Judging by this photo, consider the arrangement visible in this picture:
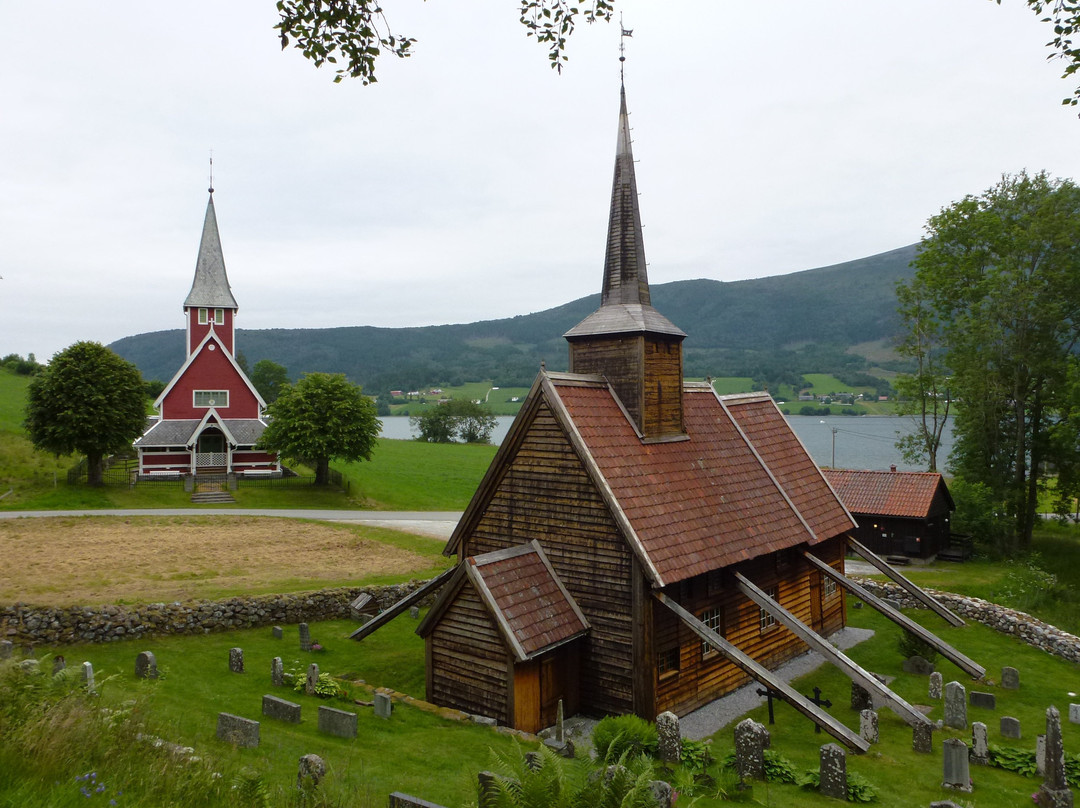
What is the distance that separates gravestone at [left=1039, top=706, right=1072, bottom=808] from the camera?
1148cm

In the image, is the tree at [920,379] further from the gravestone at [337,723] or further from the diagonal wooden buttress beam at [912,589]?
the gravestone at [337,723]

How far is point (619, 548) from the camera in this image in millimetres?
15531

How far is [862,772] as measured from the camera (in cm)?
1298

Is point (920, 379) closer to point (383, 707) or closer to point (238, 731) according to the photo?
point (383, 707)

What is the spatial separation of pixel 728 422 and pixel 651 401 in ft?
15.6

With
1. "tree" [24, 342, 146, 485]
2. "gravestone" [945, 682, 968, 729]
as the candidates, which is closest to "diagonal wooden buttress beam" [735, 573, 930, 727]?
"gravestone" [945, 682, 968, 729]

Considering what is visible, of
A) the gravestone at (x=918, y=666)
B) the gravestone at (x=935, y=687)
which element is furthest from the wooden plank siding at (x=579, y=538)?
the gravestone at (x=918, y=666)

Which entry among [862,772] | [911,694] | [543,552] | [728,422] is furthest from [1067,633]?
[543,552]

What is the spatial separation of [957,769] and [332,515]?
1288 inches

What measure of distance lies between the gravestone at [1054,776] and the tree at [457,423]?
8410 cm

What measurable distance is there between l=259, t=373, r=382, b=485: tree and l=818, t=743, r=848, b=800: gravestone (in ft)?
119

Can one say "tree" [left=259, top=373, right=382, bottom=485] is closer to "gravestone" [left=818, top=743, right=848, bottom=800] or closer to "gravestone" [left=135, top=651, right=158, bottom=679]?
"gravestone" [left=135, top=651, right=158, bottom=679]

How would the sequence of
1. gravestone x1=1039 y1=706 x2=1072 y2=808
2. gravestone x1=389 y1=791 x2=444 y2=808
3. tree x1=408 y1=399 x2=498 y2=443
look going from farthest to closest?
tree x1=408 y1=399 x2=498 y2=443 → gravestone x1=1039 y1=706 x2=1072 y2=808 → gravestone x1=389 y1=791 x2=444 y2=808

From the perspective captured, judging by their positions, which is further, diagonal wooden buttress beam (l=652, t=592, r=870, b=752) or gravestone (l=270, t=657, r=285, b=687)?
gravestone (l=270, t=657, r=285, b=687)
